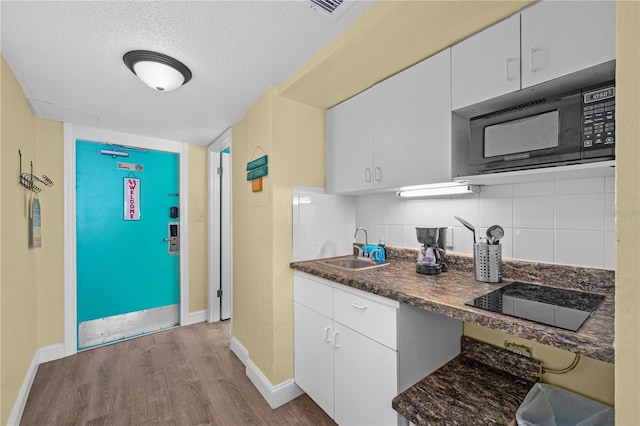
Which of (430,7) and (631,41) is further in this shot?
(430,7)

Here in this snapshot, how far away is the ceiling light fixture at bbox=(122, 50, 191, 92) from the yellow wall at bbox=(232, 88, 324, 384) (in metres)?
0.56

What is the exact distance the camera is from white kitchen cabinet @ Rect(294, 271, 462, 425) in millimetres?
1258

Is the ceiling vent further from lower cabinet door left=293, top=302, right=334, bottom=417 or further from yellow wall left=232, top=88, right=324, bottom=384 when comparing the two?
lower cabinet door left=293, top=302, right=334, bottom=417

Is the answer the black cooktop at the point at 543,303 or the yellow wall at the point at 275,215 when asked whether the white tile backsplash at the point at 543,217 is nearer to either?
the black cooktop at the point at 543,303

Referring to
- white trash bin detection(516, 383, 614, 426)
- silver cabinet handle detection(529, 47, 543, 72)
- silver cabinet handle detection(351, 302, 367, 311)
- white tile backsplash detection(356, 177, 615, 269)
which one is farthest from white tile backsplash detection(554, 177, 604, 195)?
silver cabinet handle detection(351, 302, 367, 311)

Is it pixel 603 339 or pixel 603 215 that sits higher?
pixel 603 215

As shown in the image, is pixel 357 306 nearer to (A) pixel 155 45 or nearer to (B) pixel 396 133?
(B) pixel 396 133

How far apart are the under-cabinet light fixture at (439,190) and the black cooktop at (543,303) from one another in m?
0.54

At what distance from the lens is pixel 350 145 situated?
6.34 ft

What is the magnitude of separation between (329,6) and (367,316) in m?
1.44

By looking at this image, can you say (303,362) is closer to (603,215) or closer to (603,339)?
(603,339)

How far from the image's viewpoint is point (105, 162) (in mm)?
2803

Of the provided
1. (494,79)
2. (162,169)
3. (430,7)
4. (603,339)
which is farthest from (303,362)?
(162,169)

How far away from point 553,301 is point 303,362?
4.71 feet
